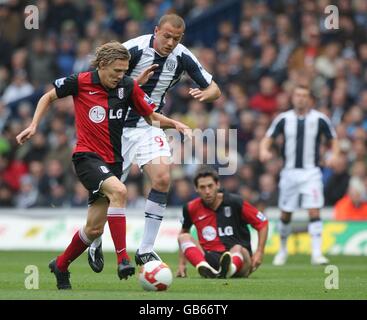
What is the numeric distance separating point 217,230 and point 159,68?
1.95m

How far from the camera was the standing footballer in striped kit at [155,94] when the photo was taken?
11125 millimetres

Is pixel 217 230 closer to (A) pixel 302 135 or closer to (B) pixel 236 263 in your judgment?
(B) pixel 236 263

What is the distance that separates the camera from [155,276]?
32.2ft

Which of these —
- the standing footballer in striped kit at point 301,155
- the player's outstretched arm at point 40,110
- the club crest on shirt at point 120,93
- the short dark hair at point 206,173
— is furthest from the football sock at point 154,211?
the standing footballer in striped kit at point 301,155

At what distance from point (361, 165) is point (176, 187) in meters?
3.49

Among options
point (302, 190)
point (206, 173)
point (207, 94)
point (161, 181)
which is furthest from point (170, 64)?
point (302, 190)

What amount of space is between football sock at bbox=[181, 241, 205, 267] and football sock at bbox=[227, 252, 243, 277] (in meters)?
0.33

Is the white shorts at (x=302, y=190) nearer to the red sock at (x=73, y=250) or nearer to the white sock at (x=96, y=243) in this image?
the white sock at (x=96, y=243)

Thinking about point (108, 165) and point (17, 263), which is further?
point (17, 263)
